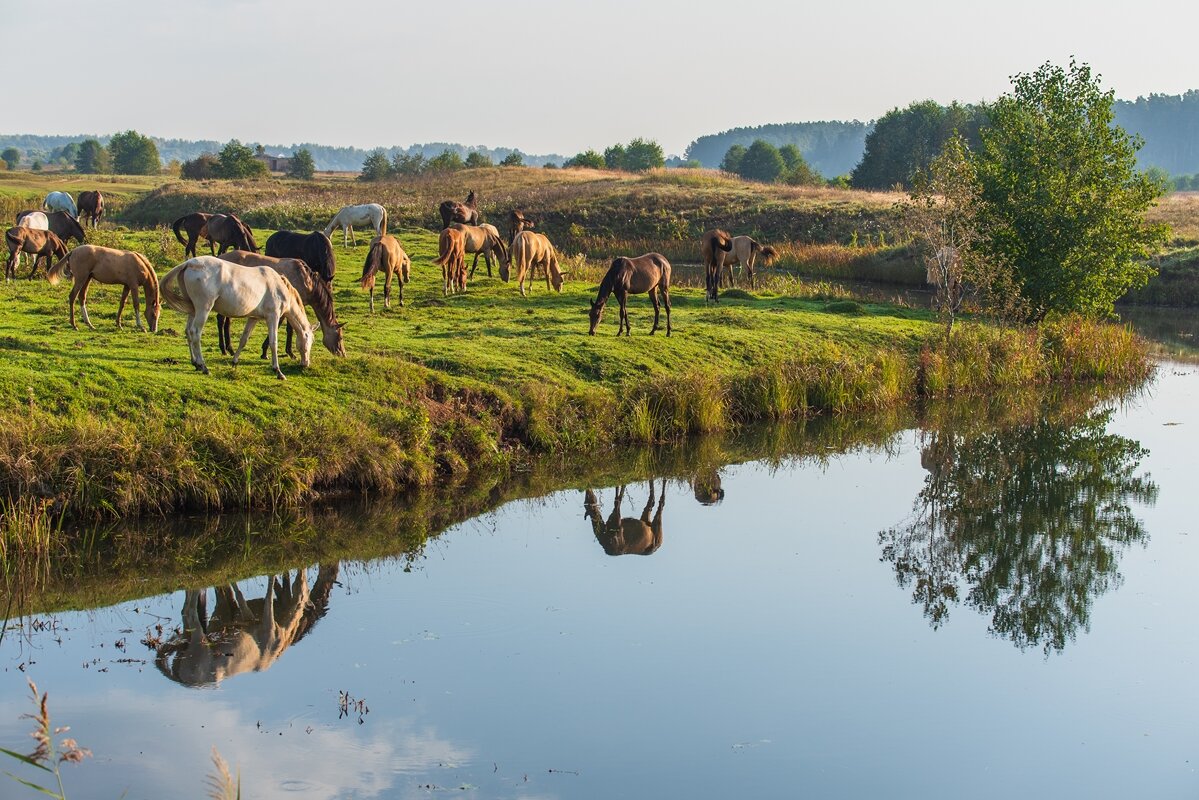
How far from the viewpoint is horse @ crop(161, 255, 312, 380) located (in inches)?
526

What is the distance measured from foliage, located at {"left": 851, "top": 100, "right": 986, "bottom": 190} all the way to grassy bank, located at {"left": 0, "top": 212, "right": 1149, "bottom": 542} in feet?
172

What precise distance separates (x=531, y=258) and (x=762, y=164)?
82.8 meters

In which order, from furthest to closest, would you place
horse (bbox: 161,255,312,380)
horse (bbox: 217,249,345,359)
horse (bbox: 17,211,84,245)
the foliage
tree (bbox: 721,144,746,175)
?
tree (bbox: 721,144,746,175) → the foliage → horse (bbox: 17,211,84,245) → horse (bbox: 217,249,345,359) → horse (bbox: 161,255,312,380)

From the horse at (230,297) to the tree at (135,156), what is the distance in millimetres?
84099

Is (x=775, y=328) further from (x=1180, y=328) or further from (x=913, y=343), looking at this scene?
(x=1180, y=328)

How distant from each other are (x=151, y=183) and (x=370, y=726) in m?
64.7

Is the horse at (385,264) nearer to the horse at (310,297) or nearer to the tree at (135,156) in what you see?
the horse at (310,297)

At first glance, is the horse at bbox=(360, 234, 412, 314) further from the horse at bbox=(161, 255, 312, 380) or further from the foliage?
the foliage

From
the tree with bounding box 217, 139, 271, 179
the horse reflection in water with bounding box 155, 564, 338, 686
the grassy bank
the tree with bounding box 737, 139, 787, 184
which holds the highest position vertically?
the tree with bounding box 737, 139, 787, 184

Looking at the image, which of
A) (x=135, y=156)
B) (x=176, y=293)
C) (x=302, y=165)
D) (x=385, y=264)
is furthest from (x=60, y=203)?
(x=135, y=156)

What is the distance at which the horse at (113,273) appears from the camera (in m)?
16.1

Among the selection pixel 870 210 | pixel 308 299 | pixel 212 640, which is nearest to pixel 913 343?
pixel 308 299

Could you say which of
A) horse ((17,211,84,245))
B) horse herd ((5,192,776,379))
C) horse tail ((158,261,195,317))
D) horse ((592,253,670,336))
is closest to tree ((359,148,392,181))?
horse herd ((5,192,776,379))

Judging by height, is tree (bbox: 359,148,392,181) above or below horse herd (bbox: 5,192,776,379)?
above
